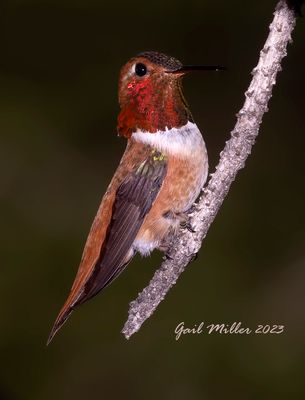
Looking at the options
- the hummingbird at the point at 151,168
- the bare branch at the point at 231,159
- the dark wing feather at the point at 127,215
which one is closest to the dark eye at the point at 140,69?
the hummingbird at the point at 151,168

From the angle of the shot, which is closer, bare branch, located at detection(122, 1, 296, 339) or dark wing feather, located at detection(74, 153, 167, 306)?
bare branch, located at detection(122, 1, 296, 339)

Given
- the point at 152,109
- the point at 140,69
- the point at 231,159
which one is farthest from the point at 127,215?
the point at 231,159

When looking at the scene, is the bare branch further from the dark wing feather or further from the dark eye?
the dark eye

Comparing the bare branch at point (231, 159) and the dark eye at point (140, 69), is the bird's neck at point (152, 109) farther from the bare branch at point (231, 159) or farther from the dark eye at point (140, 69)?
the bare branch at point (231, 159)

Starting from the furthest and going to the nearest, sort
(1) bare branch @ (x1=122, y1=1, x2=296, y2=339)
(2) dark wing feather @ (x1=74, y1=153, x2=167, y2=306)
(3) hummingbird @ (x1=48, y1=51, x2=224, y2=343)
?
→ (3) hummingbird @ (x1=48, y1=51, x2=224, y2=343) < (2) dark wing feather @ (x1=74, y1=153, x2=167, y2=306) < (1) bare branch @ (x1=122, y1=1, x2=296, y2=339)

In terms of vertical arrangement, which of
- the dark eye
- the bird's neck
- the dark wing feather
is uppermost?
the dark eye

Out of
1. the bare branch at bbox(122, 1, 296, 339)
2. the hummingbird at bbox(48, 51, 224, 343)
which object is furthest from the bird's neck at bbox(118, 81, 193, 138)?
the bare branch at bbox(122, 1, 296, 339)

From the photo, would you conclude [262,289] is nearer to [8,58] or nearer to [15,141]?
[15,141]

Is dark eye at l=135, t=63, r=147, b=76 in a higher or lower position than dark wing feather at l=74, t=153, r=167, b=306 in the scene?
higher

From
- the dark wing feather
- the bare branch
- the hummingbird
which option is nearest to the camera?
the bare branch
